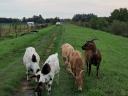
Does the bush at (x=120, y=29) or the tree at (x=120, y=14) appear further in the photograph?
the tree at (x=120, y=14)

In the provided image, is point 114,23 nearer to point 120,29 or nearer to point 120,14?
point 120,29

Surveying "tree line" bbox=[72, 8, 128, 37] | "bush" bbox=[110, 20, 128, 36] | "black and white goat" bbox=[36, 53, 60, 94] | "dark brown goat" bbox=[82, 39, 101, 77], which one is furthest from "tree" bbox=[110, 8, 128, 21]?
"black and white goat" bbox=[36, 53, 60, 94]


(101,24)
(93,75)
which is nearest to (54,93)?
(93,75)

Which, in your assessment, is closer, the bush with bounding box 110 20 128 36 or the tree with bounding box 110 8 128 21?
the bush with bounding box 110 20 128 36

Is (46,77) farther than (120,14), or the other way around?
(120,14)

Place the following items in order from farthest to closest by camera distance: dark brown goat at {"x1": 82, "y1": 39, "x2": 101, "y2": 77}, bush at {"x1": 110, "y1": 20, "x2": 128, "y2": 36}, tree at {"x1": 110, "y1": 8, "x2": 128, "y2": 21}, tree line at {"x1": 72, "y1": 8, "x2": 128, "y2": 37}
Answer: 1. tree at {"x1": 110, "y1": 8, "x2": 128, "y2": 21}
2. tree line at {"x1": 72, "y1": 8, "x2": 128, "y2": 37}
3. bush at {"x1": 110, "y1": 20, "x2": 128, "y2": 36}
4. dark brown goat at {"x1": 82, "y1": 39, "x2": 101, "y2": 77}

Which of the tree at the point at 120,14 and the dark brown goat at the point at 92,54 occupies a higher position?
the dark brown goat at the point at 92,54

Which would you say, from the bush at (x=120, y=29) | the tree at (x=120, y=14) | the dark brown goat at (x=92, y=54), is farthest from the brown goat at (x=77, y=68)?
the tree at (x=120, y=14)

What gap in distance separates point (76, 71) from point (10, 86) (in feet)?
10.3

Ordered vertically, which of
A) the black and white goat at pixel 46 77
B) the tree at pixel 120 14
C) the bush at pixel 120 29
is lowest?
the bush at pixel 120 29

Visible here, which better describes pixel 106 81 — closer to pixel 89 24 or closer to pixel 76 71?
pixel 76 71

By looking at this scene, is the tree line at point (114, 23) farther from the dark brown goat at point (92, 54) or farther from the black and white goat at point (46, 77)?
the black and white goat at point (46, 77)

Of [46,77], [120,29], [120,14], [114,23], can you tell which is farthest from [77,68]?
[120,14]

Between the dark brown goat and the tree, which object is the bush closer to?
the tree
